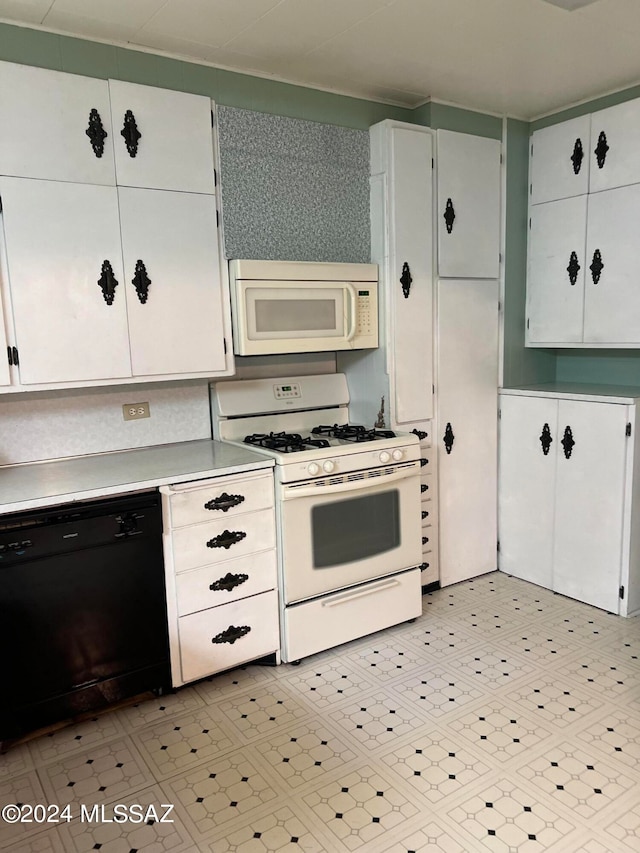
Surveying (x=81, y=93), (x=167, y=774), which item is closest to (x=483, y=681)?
(x=167, y=774)

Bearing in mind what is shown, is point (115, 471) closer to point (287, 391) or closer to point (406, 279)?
point (287, 391)

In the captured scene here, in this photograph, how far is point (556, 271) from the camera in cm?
358

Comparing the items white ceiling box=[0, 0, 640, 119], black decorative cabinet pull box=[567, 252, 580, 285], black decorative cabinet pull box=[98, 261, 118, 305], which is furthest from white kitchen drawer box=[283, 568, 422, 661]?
white ceiling box=[0, 0, 640, 119]

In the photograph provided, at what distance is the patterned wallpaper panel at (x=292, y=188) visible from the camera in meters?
2.86

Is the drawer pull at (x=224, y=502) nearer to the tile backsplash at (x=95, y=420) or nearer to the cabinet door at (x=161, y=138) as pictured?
the tile backsplash at (x=95, y=420)

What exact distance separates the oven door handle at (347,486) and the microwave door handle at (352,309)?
2.33 ft

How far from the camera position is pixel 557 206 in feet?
11.6

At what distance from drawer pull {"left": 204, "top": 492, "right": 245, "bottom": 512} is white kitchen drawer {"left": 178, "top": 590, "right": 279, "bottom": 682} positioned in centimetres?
42

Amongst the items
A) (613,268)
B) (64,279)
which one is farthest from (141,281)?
(613,268)

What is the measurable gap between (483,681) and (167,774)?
132cm

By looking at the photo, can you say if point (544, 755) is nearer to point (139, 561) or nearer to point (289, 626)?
point (289, 626)

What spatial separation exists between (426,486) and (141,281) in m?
1.80

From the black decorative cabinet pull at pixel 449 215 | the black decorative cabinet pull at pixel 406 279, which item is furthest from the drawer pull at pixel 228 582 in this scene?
the black decorative cabinet pull at pixel 449 215

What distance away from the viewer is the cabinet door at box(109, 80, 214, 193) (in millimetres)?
2521
